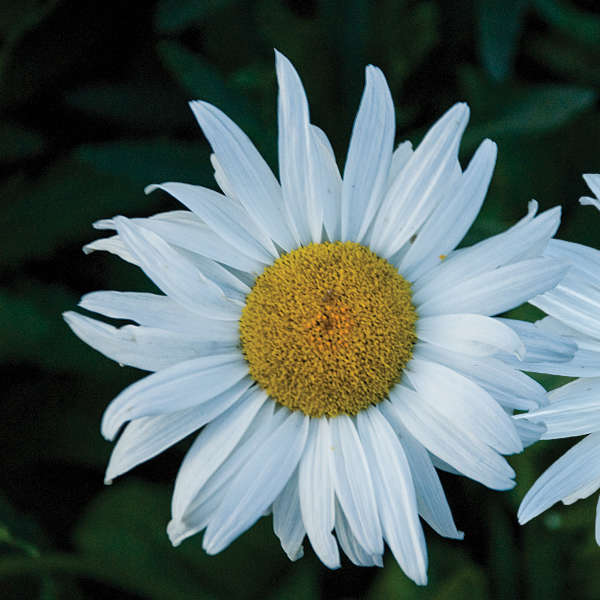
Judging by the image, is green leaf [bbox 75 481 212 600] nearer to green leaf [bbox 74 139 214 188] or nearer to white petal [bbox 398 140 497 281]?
green leaf [bbox 74 139 214 188]

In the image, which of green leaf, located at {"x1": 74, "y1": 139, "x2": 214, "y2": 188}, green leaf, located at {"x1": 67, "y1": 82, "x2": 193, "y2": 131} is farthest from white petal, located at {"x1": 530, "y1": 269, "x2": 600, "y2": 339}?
green leaf, located at {"x1": 67, "y1": 82, "x2": 193, "y2": 131}

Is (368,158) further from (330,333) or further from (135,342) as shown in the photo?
(135,342)

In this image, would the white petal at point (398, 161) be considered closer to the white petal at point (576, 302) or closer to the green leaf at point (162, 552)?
the white petal at point (576, 302)

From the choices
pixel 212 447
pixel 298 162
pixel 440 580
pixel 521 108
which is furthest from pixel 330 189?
pixel 440 580

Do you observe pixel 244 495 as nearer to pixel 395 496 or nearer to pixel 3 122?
pixel 395 496

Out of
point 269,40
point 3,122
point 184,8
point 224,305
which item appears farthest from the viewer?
point 3,122

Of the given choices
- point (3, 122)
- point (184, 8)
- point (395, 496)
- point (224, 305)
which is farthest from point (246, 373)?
point (3, 122)
